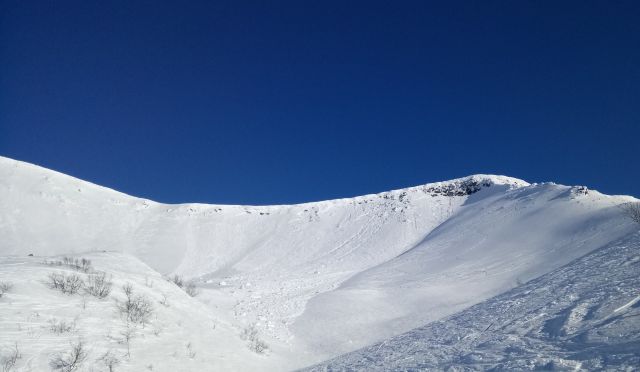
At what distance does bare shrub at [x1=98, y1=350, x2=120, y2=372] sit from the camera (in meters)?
10.1

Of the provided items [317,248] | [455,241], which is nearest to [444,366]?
[455,241]

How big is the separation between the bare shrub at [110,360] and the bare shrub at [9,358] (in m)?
1.66

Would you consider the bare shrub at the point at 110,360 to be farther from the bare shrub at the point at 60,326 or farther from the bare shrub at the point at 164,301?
the bare shrub at the point at 164,301

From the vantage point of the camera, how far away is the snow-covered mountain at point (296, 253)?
45.0 ft

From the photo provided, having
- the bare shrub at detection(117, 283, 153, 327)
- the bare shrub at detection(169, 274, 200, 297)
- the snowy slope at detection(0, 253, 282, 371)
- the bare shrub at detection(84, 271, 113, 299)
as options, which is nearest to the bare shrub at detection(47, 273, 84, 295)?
the snowy slope at detection(0, 253, 282, 371)

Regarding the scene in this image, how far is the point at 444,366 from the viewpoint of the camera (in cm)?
739

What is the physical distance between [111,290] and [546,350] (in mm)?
12134

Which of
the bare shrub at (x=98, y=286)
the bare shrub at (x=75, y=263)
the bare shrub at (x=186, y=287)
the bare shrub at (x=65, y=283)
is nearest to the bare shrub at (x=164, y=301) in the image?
the bare shrub at (x=98, y=286)

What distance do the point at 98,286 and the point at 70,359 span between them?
392cm

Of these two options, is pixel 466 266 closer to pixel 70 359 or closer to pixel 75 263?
pixel 75 263

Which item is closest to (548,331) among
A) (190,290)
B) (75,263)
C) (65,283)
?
(65,283)

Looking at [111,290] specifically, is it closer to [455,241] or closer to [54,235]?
[455,241]

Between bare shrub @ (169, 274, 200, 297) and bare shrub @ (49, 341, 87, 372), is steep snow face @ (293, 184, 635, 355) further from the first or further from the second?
bare shrub @ (49, 341, 87, 372)

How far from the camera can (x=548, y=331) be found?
24.8ft
